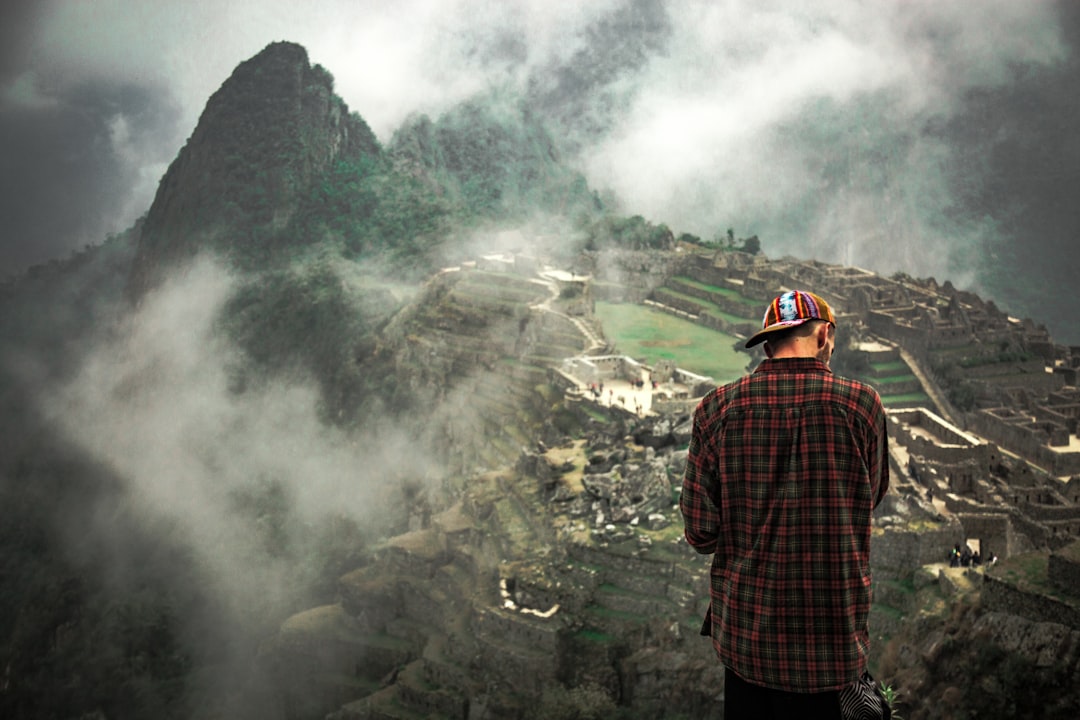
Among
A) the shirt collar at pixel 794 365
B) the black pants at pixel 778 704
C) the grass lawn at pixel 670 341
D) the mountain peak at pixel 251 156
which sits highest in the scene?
the mountain peak at pixel 251 156

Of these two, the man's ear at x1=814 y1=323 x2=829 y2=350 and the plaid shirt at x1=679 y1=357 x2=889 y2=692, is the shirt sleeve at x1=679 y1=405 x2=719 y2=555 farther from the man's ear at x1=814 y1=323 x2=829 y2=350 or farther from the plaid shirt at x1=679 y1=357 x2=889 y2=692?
the man's ear at x1=814 y1=323 x2=829 y2=350

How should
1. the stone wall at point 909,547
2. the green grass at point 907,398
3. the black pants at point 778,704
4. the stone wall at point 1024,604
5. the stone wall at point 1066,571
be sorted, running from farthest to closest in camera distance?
the green grass at point 907,398 < the stone wall at point 909,547 < the stone wall at point 1066,571 < the stone wall at point 1024,604 < the black pants at point 778,704

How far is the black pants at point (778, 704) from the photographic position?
4742 millimetres

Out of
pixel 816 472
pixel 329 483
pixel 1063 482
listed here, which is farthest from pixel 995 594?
pixel 329 483

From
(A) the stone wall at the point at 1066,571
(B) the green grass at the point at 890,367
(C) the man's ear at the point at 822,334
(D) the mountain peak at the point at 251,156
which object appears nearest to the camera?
(C) the man's ear at the point at 822,334

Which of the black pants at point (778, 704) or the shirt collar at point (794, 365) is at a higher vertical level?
the shirt collar at point (794, 365)

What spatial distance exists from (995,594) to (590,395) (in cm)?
1956

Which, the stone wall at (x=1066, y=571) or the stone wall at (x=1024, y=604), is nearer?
the stone wall at (x=1024, y=604)

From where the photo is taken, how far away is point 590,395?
33594 mm

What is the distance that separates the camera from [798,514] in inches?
183

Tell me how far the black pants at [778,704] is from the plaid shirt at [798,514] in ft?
0.24

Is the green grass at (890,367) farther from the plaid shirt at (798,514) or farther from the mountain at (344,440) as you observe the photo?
the plaid shirt at (798,514)

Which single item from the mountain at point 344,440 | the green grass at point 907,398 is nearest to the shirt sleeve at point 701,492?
the mountain at point 344,440

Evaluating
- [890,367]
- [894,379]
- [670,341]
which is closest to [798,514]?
[894,379]
